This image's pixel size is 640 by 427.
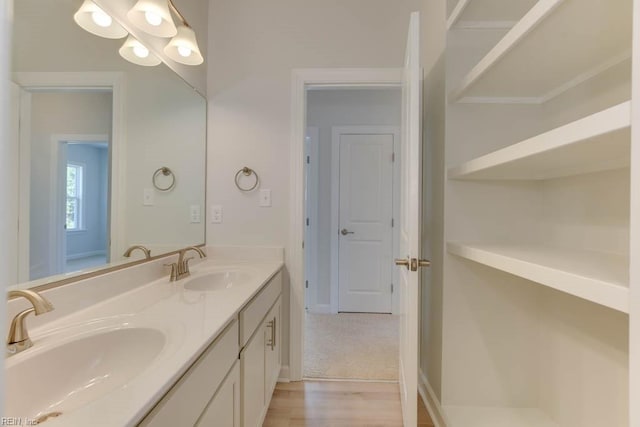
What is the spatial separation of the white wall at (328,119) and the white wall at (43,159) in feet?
7.86

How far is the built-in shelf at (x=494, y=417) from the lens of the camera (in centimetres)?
136

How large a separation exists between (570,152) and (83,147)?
1648mm

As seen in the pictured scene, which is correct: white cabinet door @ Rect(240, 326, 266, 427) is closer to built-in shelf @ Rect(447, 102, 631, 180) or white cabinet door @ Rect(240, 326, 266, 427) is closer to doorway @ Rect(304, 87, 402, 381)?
built-in shelf @ Rect(447, 102, 631, 180)

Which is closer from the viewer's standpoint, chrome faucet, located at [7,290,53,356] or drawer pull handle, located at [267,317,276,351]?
chrome faucet, located at [7,290,53,356]

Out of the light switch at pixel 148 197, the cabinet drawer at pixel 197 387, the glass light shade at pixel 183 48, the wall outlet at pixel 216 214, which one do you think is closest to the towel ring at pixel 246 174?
the wall outlet at pixel 216 214

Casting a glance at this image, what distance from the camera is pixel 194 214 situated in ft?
6.40

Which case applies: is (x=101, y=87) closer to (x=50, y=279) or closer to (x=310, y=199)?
(x=50, y=279)

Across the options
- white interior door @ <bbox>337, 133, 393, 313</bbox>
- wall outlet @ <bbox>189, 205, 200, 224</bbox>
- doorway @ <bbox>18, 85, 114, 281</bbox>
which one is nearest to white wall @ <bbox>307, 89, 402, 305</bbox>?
white interior door @ <bbox>337, 133, 393, 313</bbox>

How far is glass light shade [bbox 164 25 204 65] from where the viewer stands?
152 cm

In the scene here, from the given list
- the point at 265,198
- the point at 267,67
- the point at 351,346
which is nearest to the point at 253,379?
the point at 265,198

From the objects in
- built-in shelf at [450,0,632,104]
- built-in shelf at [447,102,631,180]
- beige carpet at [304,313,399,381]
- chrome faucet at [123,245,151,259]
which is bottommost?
beige carpet at [304,313,399,381]

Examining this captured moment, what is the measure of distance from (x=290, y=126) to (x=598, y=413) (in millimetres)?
2030

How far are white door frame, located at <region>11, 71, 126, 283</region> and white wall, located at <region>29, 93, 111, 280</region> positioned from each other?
2 cm

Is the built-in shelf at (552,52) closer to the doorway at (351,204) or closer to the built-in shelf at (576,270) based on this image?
the built-in shelf at (576,270)
